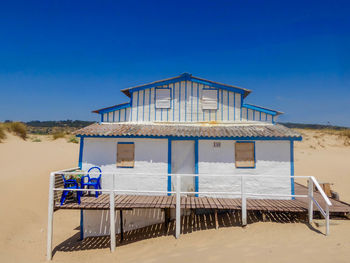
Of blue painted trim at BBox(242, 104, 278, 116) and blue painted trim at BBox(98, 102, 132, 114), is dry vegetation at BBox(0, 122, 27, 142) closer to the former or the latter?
blue painted trim at BBox(98, 102, 132, 114)

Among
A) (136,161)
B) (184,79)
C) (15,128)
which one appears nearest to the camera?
(136,161)

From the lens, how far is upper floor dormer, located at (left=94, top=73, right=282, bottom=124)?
1110 cm

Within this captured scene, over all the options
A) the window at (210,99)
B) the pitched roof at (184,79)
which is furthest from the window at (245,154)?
the pitched roof at (184,79)

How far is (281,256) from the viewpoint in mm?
5621

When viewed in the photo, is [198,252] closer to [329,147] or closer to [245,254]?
[245,254]

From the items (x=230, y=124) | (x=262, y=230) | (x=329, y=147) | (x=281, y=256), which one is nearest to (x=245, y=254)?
(x=281, y=256)

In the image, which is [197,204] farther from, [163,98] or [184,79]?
[184,79]

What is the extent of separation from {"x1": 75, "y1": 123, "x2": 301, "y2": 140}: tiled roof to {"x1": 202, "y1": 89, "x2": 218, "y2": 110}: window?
0.92m

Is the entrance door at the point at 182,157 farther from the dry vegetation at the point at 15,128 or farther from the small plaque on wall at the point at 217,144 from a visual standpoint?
the dry vegetation at the point at 15,128

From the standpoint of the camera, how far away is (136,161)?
10.0m

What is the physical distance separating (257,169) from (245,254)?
4424 millimetres

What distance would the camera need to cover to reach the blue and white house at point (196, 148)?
9.62 metres

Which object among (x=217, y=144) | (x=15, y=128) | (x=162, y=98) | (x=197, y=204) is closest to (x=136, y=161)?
(x=197, y=204)

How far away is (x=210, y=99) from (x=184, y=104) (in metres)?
1.33
